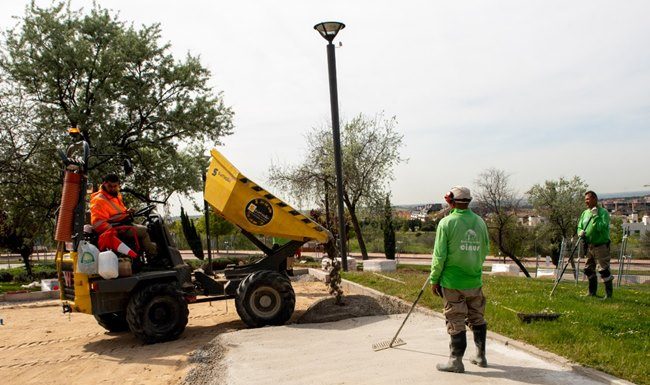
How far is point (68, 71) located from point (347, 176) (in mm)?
12616

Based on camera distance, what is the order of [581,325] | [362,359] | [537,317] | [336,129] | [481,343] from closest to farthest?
1. [481,343]
2. [362,359]
3. [581,325]
4. [537,317]
5. [336,129]

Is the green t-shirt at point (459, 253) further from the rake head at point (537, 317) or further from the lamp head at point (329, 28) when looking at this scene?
the lamp head at point (329, 28)

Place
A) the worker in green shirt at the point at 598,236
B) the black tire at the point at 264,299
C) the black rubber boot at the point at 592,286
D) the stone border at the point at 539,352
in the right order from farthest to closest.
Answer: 1. the black rubber boot at the point at 592,286
2. the worker in green shirt at the point at 598,236
3. the black tire at the point at 264,299
4. the stone border at the point at 539,352

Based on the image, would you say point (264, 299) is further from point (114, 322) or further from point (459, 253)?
point (459, 253)

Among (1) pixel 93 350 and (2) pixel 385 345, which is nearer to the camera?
(2) pixel 385 345

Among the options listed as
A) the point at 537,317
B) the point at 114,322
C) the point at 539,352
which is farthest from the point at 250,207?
the point at 539,352

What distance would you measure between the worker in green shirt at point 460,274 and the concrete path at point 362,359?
0.29 meters

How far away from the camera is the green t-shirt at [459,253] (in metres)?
5.44

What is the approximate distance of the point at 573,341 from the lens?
6129 mm

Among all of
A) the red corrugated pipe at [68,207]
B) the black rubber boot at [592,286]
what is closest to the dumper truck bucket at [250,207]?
the red corrugated pipe at [68,207]

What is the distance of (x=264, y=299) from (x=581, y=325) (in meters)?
4.56

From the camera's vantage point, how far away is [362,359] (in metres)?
6.18

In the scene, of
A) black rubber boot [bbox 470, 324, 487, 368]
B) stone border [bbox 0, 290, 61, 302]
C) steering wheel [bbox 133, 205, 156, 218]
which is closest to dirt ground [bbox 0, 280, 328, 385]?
steering wheel [bbox 133, 205, 156, 218]

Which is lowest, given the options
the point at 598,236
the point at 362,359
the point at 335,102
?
the point at 362,359
